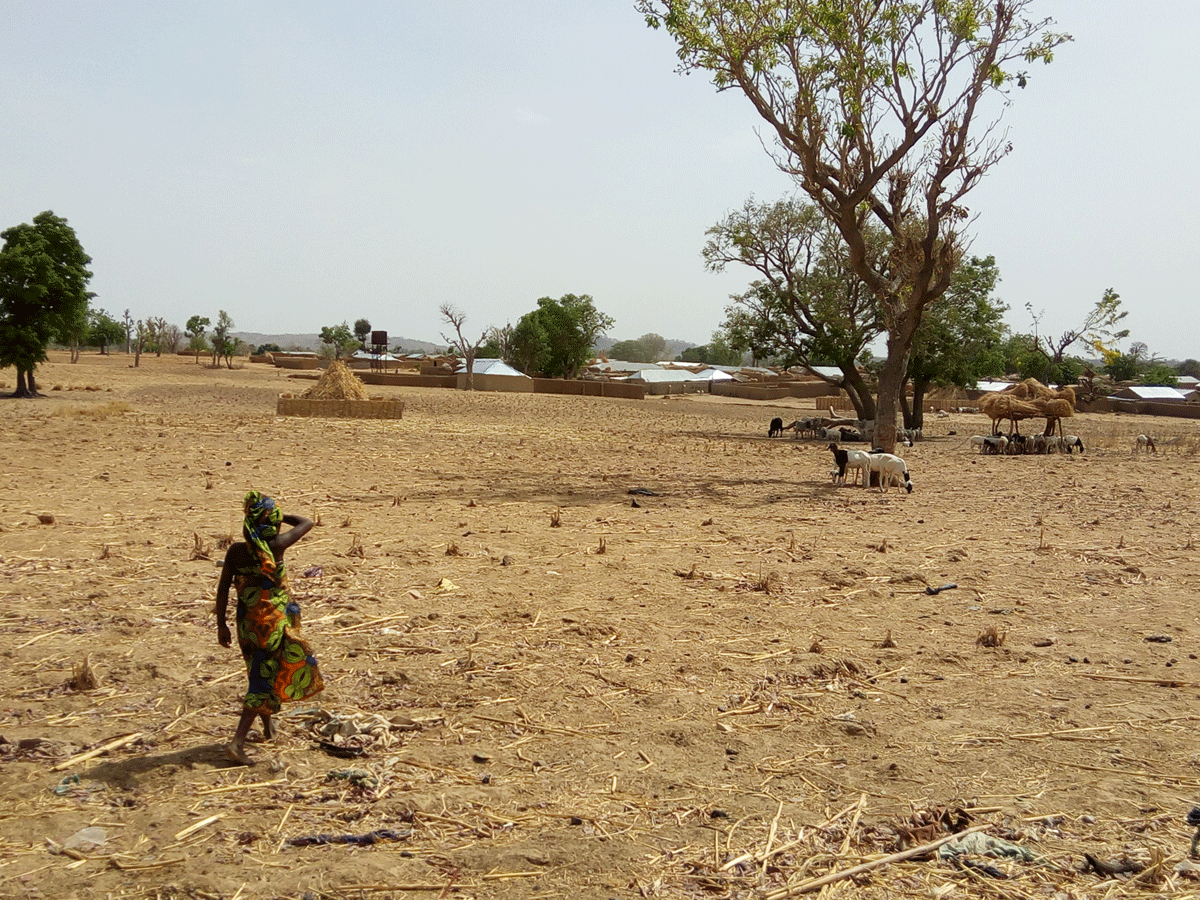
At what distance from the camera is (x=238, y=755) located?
15.5 ft

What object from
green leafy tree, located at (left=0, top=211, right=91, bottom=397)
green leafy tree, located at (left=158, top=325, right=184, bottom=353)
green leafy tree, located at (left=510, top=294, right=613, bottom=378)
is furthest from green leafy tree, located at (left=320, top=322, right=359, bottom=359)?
green leafy tree, located at (left=0, top=211, right=91, bottom=397)

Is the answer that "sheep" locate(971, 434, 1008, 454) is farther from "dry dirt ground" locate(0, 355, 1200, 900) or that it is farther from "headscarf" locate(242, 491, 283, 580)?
"headscarf" locate(242, 491, 283, 580)

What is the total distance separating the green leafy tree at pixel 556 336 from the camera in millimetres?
71312

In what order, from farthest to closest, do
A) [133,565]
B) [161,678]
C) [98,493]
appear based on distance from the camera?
[98,493] < [133,565] < [161,678]

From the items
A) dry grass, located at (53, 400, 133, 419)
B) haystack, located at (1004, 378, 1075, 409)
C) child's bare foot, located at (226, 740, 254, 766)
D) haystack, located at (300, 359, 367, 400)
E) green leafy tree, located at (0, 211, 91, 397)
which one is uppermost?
green leafy tree, located at (0, 211, 91, 397)

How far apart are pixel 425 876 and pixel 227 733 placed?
1.83 m

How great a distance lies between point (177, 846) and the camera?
3.98 m

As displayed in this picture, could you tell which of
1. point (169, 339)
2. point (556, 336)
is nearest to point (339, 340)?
point (169, 339)

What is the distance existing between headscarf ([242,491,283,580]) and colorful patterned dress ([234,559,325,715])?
0.16ft

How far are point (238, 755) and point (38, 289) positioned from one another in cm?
3216

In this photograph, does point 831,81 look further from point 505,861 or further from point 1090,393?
point 1090,393

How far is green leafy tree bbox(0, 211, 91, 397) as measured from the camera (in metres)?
31.7

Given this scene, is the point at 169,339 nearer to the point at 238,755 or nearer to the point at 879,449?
the point at 879,449

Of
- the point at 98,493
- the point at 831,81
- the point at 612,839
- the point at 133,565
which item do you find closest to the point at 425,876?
the point at 612,839
